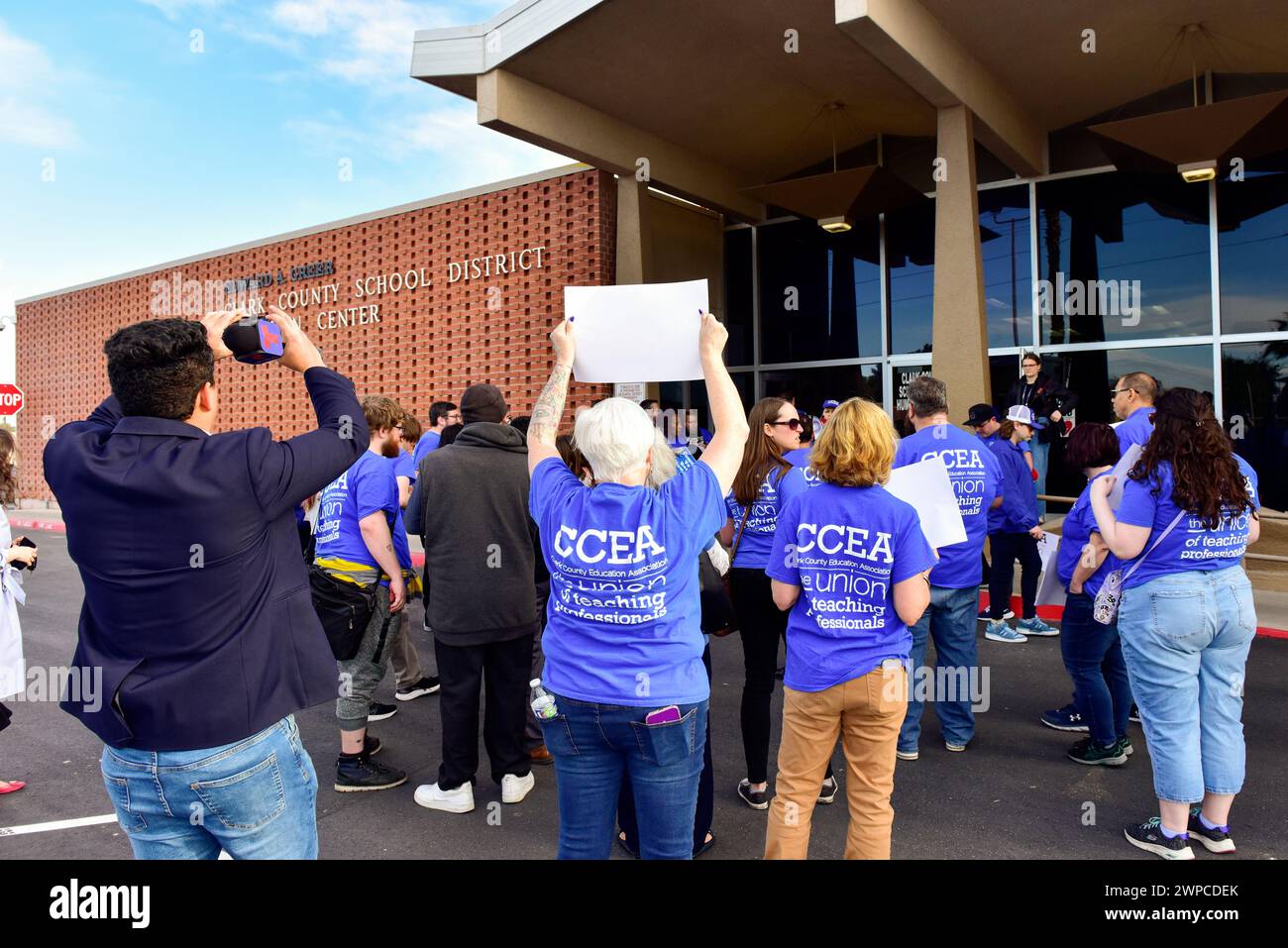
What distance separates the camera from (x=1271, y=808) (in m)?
3.92

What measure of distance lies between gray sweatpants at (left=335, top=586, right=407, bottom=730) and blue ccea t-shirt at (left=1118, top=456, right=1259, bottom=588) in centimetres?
354

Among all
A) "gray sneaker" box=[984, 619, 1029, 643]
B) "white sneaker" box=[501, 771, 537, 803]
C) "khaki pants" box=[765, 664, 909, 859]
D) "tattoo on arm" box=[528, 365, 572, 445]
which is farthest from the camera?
"gray sneaker" box=[984, 619, 1029, 643]

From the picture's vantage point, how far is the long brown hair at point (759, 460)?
3.98 metres

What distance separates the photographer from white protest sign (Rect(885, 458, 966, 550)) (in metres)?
3.53

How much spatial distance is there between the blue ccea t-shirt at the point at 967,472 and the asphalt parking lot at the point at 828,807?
105 cm

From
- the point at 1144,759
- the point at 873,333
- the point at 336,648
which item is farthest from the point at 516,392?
the point at 1144,759

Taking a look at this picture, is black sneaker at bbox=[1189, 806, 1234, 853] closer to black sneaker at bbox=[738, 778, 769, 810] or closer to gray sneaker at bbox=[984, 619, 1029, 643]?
black sneaker at bbox=[738, 778, 769, 810]

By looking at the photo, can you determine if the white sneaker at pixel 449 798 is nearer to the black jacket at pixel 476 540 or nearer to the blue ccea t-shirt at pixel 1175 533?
the black jacket at pixel 476 540

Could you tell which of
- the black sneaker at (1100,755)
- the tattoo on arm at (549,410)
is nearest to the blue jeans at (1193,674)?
the black sneaker at (1100,755)

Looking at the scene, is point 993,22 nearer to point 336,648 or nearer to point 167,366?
point 336,648

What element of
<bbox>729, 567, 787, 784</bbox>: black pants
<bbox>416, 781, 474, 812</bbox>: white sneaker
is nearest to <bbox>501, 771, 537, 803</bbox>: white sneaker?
<bbox>416, 781, 474, 812</bbox>: white sneaker

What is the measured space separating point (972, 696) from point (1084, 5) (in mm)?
7161

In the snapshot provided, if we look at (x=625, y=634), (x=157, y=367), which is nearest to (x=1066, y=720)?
(x=625, y=634)
